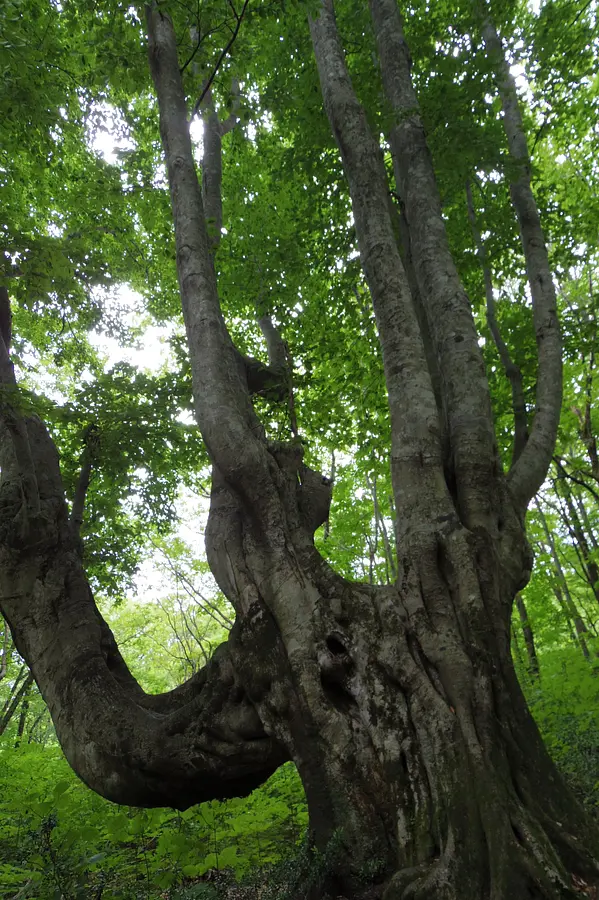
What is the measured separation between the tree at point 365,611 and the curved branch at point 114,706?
0.04ft

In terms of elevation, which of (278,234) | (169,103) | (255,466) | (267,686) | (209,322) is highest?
(278,234)

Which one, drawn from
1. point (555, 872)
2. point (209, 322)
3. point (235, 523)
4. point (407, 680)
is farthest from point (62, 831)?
point (209, 322)

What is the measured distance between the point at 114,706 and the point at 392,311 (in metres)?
3.32

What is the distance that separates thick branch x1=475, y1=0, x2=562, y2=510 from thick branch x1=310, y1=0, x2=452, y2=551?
2.64 feet

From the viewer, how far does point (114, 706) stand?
3621 mm

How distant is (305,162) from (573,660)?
28.9ft

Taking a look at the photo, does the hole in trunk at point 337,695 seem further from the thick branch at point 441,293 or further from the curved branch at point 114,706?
the thick branch at point 441,293

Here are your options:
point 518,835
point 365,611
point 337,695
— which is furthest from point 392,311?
point 518,835

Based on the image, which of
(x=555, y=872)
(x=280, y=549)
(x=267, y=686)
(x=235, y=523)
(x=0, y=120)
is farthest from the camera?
(x=0, y=120)

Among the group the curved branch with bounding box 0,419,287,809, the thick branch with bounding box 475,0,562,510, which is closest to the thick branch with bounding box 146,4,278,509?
the curved branch with bounding box 0,419,287,809

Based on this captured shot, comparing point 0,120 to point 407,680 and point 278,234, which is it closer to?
point 278,234

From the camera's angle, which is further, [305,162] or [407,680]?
[305,162]

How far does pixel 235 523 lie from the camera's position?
12.5ft

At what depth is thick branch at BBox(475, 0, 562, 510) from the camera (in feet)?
13.2
